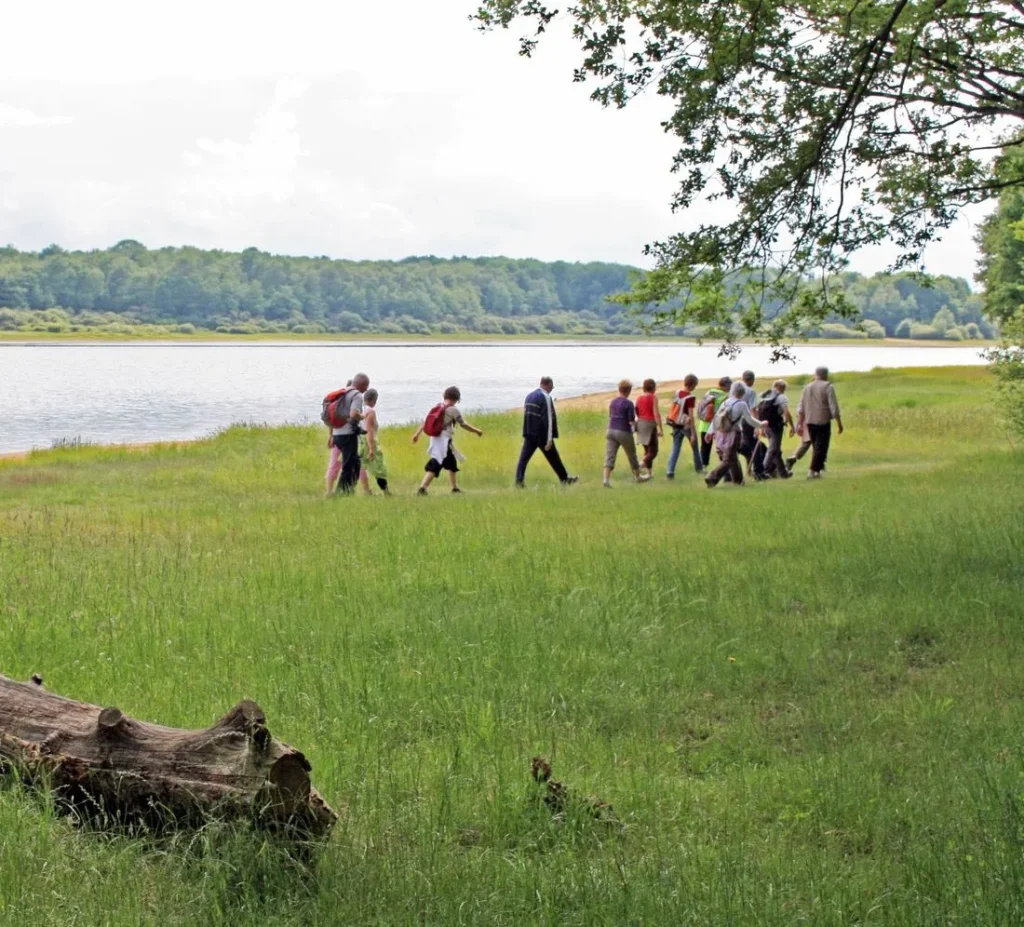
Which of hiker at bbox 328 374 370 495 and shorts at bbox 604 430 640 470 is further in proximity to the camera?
shorts at bbox 604 430 640 470

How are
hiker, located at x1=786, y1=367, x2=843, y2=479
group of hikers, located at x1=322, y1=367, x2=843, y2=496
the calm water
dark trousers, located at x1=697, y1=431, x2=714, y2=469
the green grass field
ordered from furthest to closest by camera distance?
the calm water < dark trousers, located at x1=697, y1=431, x2=714, y2=469 < hiker, located at x1=786, y1=367, x2=843, y2=479 < group of hikers, located at x1=322, y1=367, x2=843, y2=496 < the green grass field

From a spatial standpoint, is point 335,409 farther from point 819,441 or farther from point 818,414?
point 819,441

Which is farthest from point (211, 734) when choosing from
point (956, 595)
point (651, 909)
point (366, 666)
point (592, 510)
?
point (592, 510)

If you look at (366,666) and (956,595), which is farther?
(956,595)

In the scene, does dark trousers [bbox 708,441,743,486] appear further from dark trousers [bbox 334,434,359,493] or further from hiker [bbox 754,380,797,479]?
dark trousers [bbox 334,434,359,493]

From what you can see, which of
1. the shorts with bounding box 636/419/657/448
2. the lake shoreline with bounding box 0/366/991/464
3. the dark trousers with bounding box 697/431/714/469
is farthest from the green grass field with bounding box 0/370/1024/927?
the lake shoreline with bounding box 0/366/991/464

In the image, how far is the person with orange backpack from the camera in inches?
750

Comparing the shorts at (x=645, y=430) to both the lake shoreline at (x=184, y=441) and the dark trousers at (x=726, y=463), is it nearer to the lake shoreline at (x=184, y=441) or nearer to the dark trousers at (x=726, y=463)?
the dark trousers at (x=726, y=463)

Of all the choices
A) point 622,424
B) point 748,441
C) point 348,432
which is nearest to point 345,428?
point 348,432

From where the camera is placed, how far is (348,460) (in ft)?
65.6

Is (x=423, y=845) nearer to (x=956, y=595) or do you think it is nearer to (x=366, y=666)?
(x=366, y=666)

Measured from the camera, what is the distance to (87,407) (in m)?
62.5

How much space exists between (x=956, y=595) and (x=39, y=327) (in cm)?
18022

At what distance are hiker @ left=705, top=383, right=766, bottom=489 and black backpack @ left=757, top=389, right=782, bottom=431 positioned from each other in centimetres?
152
